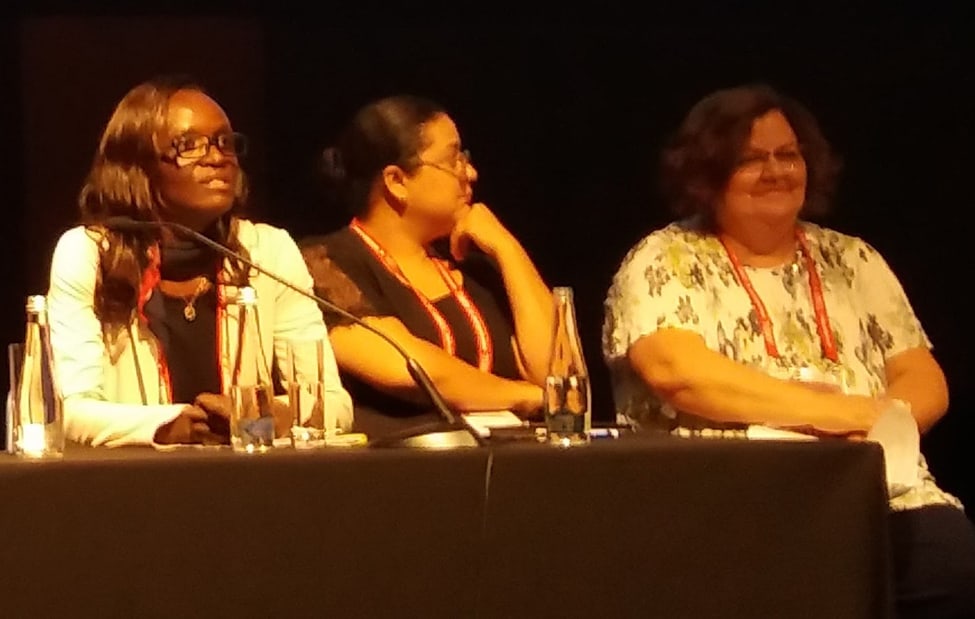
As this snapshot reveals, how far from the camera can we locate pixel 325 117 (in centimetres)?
342

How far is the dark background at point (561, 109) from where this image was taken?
3283 mm

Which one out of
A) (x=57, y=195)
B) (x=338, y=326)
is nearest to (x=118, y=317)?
(x=338, y=326)

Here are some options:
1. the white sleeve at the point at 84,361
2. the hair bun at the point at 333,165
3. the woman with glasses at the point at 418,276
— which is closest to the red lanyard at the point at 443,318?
the woman with glasses at the point at 418,276

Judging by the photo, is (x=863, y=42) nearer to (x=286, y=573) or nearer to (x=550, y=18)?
(x=550, y=18)

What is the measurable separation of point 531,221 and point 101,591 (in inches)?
77.1

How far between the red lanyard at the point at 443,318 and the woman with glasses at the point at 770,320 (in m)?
0.21

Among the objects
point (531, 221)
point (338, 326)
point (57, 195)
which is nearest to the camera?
point (338, 326)

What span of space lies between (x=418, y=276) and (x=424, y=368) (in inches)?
10.4

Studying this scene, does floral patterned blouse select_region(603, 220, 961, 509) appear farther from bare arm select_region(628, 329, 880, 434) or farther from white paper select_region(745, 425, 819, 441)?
white paper select_region(745, 425, 819, 441)

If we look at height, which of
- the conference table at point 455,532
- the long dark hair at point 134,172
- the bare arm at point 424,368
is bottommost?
the conference table at point 455,532

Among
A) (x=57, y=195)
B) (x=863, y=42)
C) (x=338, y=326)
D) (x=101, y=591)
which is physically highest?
(x=863, y=42)

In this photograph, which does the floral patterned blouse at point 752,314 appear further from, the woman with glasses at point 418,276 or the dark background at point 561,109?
the dark background at point 561,109

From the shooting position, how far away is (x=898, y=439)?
2217mm

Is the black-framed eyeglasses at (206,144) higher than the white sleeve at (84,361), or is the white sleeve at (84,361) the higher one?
the black-framed eyeglasses at (206,144)
